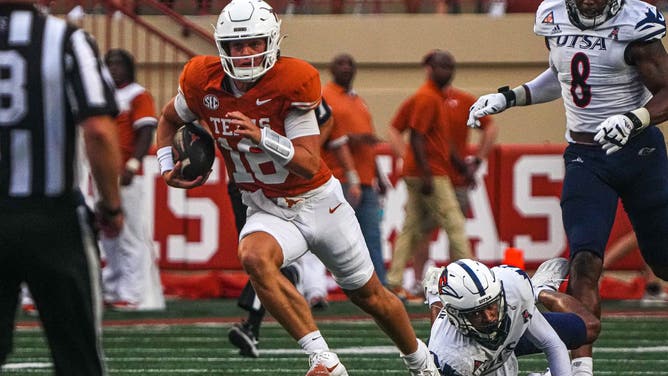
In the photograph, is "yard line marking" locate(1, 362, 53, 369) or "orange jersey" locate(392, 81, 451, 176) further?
"orange jersey" locate(392, 81, 451, 176)

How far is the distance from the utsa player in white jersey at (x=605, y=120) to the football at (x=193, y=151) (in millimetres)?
1445

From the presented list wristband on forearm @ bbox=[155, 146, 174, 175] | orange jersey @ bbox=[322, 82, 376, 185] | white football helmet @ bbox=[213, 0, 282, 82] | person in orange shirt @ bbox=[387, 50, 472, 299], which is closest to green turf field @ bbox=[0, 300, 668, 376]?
person in orange shirt @ bbox=[387, 50, 472, 299]

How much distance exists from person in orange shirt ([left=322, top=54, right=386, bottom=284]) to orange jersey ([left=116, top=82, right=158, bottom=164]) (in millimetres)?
1221

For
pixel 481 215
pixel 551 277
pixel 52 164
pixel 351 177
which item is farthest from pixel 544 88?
pixel 481 215

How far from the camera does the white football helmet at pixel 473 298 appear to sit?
5.30 m

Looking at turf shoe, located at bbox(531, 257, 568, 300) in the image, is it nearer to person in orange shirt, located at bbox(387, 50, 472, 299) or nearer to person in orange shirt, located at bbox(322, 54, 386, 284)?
person in orange shirt, located at bbox(322, 54, 386, 284)

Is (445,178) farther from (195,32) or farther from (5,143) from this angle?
(5,143)

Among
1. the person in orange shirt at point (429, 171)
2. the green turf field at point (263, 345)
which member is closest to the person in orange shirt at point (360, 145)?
the person in orange shirt at point (429, 171)

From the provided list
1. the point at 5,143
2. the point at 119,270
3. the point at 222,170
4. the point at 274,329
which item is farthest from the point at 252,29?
the point at 222,170

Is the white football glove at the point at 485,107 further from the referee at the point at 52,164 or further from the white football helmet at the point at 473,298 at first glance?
the referee at the point at 52,164

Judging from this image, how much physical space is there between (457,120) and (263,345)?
10.3 ft

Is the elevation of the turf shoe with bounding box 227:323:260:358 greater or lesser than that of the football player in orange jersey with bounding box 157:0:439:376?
lesser

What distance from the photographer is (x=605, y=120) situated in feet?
19.0

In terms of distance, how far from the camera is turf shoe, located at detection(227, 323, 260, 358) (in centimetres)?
730
